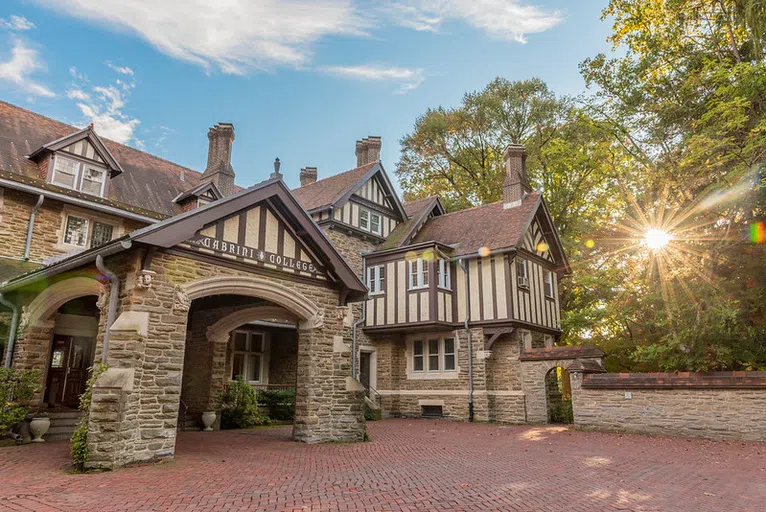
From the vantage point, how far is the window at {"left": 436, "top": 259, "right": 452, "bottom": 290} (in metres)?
19.2

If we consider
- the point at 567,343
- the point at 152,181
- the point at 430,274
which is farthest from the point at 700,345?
the point at 152,181

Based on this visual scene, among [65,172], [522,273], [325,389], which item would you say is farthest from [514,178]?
[65,172]

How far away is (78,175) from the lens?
48.0 ft

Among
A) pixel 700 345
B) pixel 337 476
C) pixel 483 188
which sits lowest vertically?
pixel 337 476

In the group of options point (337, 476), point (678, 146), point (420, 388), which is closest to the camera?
point (337, 476)

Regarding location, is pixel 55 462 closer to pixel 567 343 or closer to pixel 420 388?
pixel 420 388

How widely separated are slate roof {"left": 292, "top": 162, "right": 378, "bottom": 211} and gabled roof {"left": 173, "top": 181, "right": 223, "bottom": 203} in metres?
4.00

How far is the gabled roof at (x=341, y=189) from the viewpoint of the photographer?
66.8 ft

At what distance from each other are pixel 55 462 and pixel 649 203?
17247 millimetres

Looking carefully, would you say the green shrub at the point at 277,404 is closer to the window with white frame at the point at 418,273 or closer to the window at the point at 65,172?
the window with white frame at the point at 418,273

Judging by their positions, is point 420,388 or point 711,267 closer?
point 711,267

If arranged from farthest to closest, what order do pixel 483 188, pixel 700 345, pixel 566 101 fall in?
pixel 483 188 < pixel 566 101 < pixel 700 345

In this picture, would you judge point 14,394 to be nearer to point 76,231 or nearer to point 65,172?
point 76,231

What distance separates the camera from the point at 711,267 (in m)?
14.8
